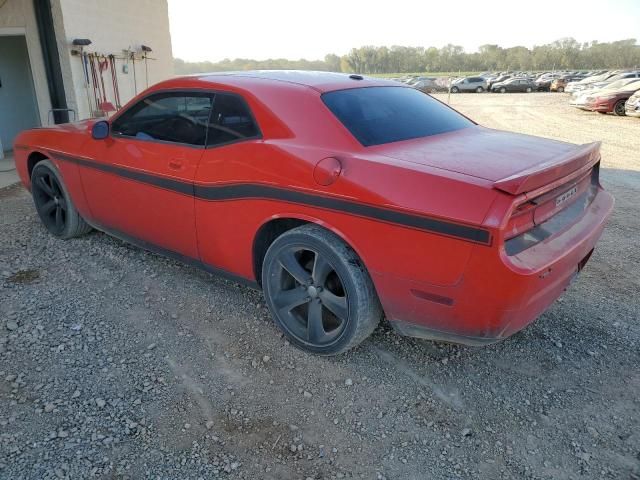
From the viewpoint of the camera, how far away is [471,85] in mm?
40375

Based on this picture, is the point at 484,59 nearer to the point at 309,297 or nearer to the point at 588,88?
the point at 588,88

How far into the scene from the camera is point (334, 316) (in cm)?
294

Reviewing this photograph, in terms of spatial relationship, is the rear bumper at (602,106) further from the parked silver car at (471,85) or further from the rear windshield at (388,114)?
the parked silver car at (471,85)

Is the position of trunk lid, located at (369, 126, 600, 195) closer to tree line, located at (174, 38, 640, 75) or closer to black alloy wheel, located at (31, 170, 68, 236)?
black alloy wheel, located at (31, 170, 68, 236)

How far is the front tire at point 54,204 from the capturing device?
14.3ft

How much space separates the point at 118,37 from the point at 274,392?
30.6ft

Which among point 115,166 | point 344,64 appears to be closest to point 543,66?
point 344,64

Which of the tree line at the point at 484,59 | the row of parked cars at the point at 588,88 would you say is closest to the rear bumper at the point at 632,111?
the row of parked cars at the point at 588,88

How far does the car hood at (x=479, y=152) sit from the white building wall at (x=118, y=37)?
292 inches

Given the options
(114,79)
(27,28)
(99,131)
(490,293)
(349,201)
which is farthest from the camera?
(114,79)

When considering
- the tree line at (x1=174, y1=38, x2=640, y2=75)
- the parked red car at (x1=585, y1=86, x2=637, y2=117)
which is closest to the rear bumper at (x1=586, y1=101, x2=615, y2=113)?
the parked red car at (x1=585, y1=86, x2=637, y2=117)

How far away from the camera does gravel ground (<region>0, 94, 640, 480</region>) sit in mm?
2129

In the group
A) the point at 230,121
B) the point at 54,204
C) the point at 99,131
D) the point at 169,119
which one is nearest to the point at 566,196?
the point at 230,121

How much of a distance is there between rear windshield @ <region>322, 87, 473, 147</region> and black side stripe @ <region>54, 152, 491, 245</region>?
1.37 feet
